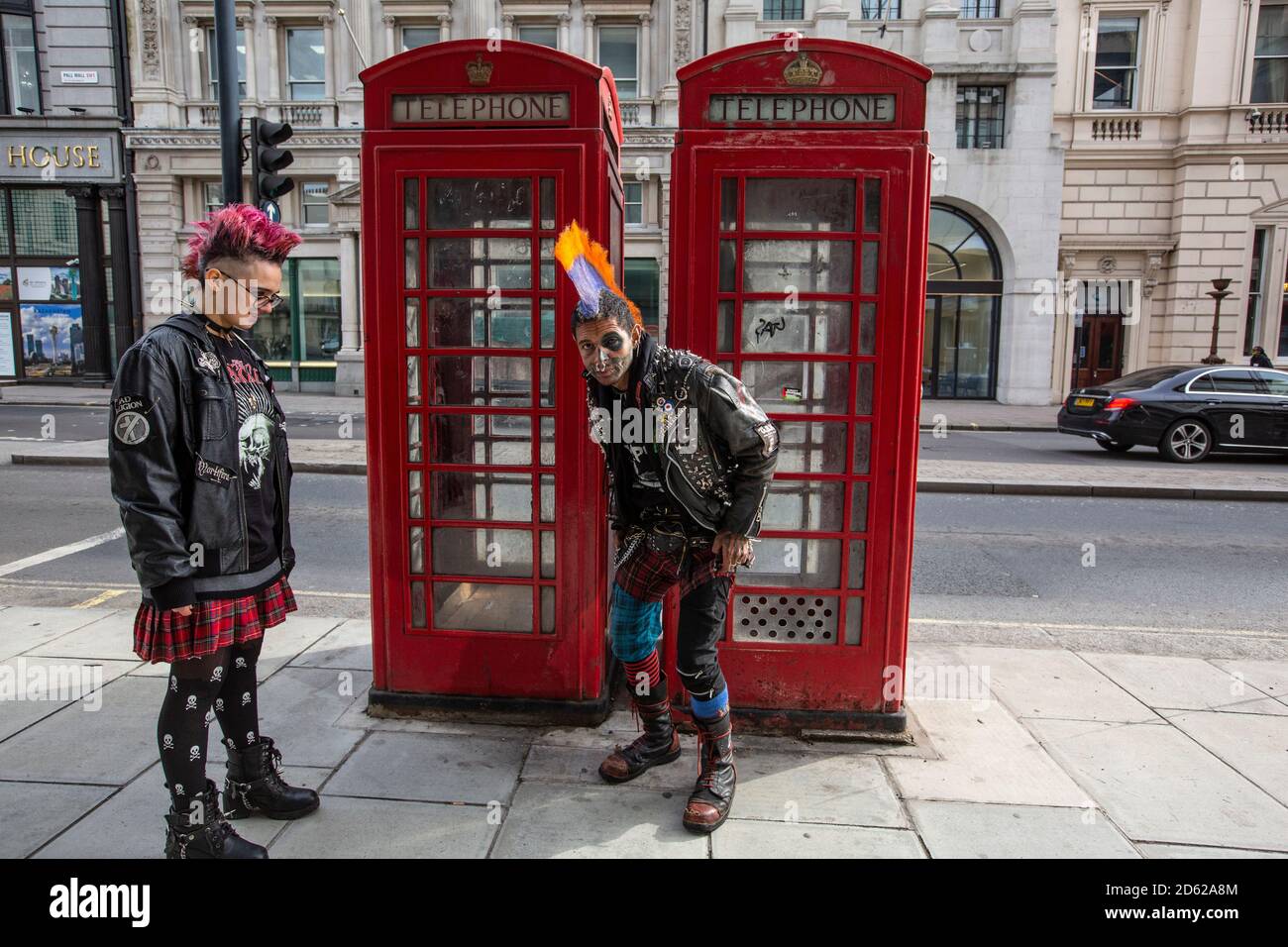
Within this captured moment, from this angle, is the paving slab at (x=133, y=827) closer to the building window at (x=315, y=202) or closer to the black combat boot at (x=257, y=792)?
the black combat boot at (x=257, y=792)

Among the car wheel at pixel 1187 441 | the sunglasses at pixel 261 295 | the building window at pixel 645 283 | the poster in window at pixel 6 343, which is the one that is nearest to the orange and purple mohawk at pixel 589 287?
the sunglasses at pixel 261 295

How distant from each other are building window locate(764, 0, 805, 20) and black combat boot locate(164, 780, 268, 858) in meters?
22.9

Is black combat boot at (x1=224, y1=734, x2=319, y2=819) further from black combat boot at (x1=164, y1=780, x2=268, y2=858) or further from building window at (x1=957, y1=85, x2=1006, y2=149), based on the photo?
building window at (x1=957, y1=85, x2=1006, y2=149)

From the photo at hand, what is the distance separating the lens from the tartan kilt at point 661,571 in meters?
3.03

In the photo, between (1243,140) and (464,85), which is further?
(1243,140)

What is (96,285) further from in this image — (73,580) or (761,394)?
(761,394)

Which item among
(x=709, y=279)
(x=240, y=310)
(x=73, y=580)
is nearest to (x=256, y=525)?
(x=240, y=310)

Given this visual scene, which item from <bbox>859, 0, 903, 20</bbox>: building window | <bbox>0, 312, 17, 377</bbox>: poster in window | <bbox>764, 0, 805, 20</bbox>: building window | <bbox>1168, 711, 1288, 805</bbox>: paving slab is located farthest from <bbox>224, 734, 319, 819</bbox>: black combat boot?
<bbox>0, 312, 17, 377</bbox>: poster in window

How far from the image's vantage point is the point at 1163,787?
3.37 metres

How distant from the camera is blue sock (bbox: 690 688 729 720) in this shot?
313cm

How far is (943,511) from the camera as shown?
9.02m
